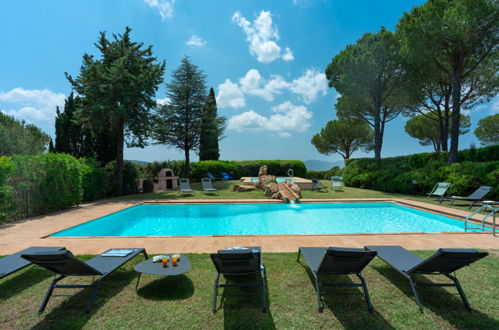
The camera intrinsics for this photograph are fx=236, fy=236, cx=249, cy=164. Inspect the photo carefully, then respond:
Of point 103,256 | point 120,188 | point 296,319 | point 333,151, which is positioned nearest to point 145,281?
point 103,256

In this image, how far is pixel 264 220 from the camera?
30.5ft

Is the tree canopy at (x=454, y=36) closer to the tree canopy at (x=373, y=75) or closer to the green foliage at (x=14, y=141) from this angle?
the tree canopy at (x=373, y=75)

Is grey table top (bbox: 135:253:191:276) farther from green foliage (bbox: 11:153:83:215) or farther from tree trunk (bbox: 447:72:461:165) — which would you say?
tree trunk (bbox: 447:72:461:165)

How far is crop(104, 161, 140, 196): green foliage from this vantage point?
14359 mm

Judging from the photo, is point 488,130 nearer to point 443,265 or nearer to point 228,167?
point 228,167

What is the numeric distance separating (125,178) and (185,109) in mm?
8342

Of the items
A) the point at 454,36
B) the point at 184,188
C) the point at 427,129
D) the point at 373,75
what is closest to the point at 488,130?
the point at 427,129

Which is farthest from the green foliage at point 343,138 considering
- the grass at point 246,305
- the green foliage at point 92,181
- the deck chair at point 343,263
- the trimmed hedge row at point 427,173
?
the deck chair at point 343,263

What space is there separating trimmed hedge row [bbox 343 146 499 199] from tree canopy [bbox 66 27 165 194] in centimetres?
1609

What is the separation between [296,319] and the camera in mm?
2703

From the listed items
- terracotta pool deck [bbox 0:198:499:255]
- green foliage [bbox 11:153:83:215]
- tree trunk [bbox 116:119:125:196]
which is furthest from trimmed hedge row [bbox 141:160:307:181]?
terracotta pool deck [bbox 0:198:499:255]

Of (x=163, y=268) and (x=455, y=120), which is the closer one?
(x=163, y=268)

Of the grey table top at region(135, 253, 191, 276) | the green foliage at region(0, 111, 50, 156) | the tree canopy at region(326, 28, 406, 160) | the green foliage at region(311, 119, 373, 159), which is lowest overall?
the grey table top at region(135, 253, 191, 276)

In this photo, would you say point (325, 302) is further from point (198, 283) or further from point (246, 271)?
point (198, 283)
